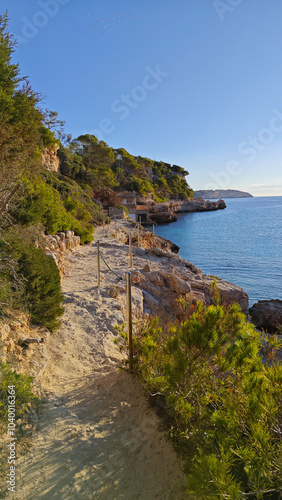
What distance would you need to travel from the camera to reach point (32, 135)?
739 cm

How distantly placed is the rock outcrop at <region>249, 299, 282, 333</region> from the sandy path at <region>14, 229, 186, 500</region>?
802 centimetres

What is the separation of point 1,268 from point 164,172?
92.1 meters

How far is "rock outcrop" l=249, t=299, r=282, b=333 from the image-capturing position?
10.8 metres

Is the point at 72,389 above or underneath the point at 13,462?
underneath

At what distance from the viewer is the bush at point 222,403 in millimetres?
1571

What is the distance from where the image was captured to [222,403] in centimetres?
248

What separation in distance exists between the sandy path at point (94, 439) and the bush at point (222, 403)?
0.30 meters

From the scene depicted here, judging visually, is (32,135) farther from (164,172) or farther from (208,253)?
(164,172)

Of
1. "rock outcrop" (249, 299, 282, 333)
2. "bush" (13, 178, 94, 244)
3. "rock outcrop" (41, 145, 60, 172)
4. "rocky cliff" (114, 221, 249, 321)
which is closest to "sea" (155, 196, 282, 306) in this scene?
"rock outcrop" (249, 299, 282, 333)

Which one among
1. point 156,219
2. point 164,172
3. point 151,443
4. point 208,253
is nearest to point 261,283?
point 208,253

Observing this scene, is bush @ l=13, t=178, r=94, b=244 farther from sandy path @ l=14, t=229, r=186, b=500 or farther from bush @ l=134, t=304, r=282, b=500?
bush @ l=134, t=304, r=282, b=500

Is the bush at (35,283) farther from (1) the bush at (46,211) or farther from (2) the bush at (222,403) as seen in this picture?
(1) the bush at (46,211)

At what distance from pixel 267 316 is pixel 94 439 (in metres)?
9.88

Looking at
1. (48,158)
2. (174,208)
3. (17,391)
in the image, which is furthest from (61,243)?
(174,208)
